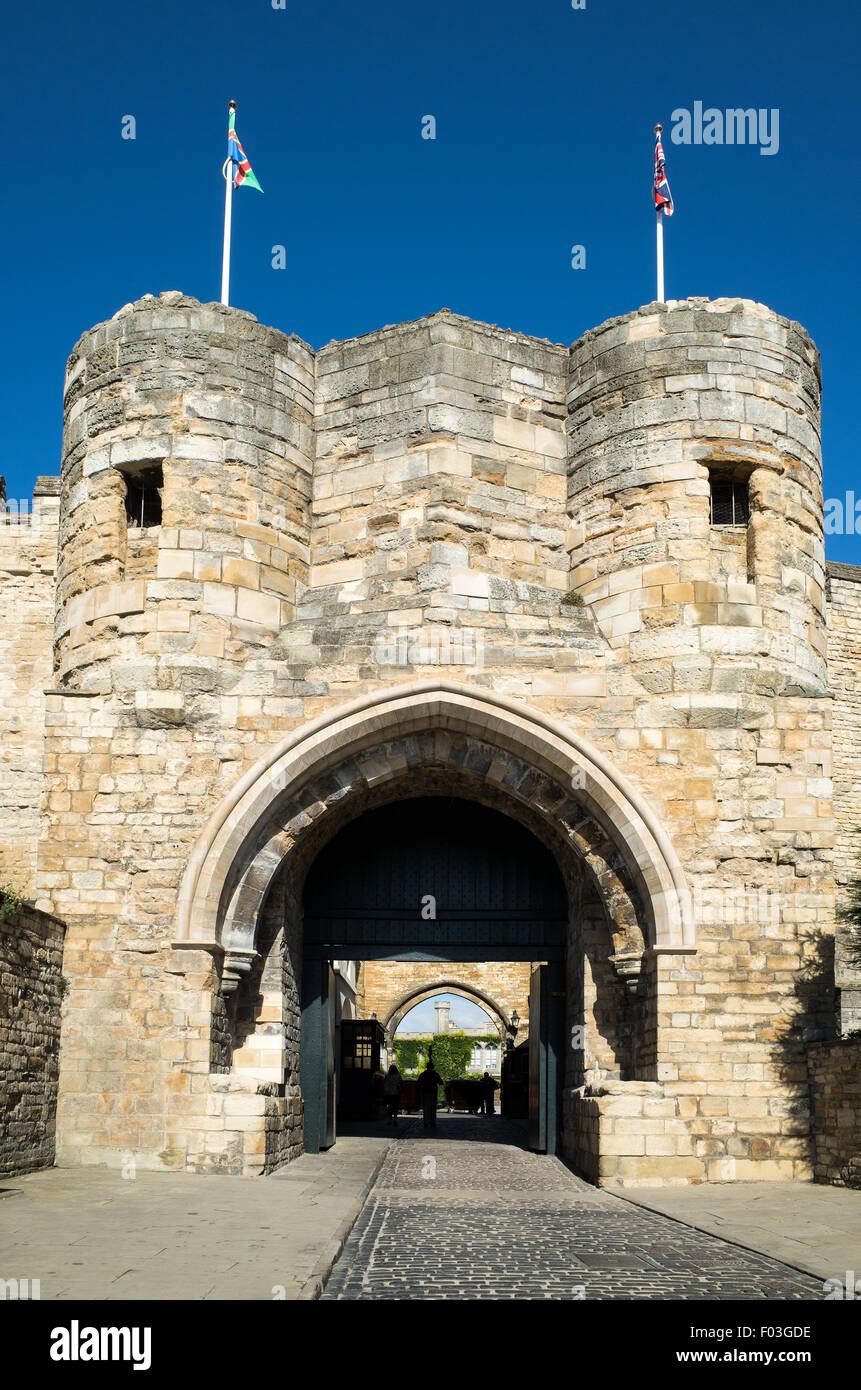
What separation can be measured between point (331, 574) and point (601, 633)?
2261 millimetres

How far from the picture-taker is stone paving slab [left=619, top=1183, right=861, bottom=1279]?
563 cm

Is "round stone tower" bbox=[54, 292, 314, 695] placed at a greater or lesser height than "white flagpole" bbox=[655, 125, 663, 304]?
lesser

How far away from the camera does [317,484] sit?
11188 mm

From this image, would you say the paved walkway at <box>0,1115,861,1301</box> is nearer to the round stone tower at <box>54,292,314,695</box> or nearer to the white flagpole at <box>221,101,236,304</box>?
the round stone tower at <box>54,292,314,695</box>

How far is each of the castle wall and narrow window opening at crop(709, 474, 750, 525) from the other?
7317 mm

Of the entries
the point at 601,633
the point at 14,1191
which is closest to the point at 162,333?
the point at 601,633

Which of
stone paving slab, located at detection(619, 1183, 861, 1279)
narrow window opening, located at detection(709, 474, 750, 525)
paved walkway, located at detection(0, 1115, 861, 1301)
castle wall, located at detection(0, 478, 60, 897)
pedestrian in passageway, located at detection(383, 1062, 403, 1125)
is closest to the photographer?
paved walkway, located at detection(0, 1115, 861, 1301)

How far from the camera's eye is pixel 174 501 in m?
10.2

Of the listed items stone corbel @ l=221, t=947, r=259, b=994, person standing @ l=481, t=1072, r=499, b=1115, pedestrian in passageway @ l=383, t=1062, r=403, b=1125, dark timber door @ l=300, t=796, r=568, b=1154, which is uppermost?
dark timber door @ l=300, t=796, r=568, b=1154

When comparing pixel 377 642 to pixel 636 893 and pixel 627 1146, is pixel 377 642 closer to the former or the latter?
pixel 636 893

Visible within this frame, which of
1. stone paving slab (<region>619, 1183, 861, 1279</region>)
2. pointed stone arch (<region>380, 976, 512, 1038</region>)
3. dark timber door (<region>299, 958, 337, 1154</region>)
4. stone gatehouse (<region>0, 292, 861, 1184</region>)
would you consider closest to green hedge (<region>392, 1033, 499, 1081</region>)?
pointed stone arch (<region>380, 976, 512, 1038</region>)

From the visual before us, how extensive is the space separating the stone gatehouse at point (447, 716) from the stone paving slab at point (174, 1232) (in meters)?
0.76

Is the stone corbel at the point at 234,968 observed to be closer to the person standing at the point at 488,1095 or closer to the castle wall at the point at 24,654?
the castle wall at the point at 24,654

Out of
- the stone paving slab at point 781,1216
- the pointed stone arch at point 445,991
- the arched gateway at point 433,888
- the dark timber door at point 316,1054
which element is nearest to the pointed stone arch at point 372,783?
the arched gateway at point 433,888
